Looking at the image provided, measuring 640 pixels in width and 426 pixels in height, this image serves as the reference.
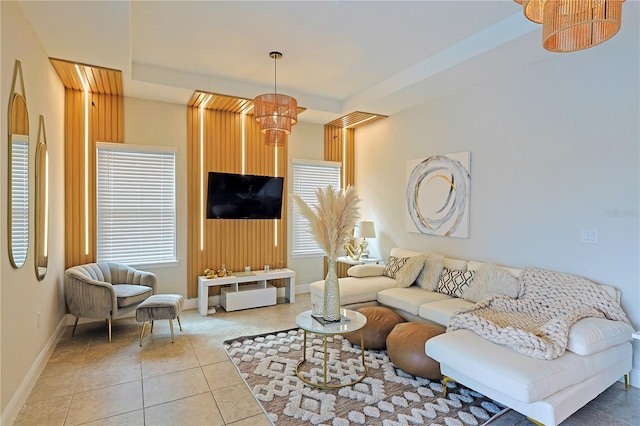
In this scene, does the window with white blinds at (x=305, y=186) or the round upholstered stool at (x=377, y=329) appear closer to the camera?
the round upholstered stool at (x=377, y=329)

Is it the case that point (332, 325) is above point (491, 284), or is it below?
below

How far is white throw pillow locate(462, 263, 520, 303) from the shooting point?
11.4 feet

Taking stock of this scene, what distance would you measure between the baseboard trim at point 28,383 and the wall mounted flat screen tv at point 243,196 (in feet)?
7.55

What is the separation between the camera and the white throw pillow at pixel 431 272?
14.1ft

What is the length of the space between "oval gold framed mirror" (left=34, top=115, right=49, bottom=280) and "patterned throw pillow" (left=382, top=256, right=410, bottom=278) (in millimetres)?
3979

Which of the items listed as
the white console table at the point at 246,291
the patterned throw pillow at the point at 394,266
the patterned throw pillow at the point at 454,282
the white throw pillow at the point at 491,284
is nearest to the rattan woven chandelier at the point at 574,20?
the white throw pillow at the point at 491,284

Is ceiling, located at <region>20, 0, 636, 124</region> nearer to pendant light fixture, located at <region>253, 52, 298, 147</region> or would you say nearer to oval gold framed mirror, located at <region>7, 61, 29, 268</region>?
pendant light fixture, located at <region>253, 52, 298, 147</region>

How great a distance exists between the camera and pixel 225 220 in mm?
5422

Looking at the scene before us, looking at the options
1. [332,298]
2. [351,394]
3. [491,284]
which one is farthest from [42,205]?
[491,284]

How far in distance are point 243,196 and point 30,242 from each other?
277 centimetres

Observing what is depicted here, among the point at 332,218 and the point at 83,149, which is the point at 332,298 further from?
the point at 83,149

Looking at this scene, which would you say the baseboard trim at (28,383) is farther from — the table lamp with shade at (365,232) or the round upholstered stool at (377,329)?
the table lamp with shade at (365,232)

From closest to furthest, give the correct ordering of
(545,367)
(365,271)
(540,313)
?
(545,367) → (540,313) → (365,271)

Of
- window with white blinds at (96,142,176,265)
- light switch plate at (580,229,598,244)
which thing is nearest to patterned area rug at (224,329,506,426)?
light switch plate at (580,229,598,244)
